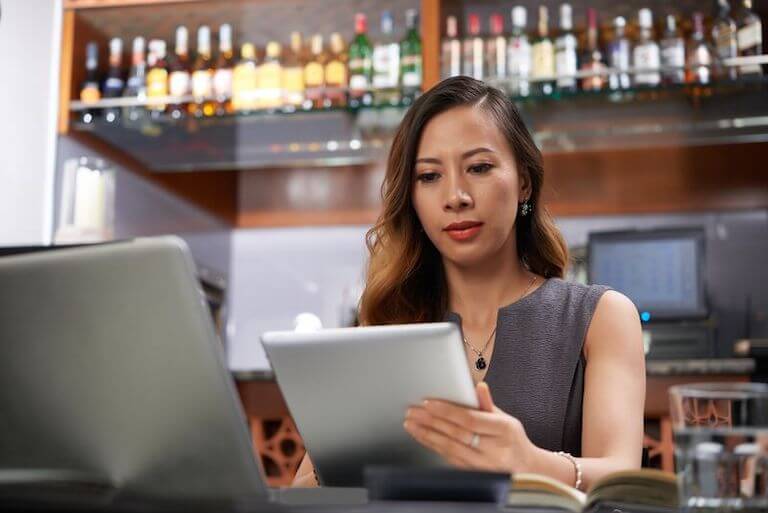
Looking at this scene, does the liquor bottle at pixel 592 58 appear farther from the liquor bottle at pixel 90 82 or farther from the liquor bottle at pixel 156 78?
the liquor bottle at pixel 90 82

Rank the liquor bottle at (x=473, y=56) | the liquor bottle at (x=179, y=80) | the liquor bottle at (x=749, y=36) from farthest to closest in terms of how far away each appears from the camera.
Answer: the liquor bottle at (x=179, y=80) → the liquor bottle at (x=473, y=56) → the liquor bottle at (x=749, y=36)

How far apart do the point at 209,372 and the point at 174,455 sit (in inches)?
3.5

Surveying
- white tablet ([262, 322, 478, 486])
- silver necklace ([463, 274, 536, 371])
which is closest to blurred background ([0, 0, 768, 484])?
silver necklace ([463, 274, 536, 371])

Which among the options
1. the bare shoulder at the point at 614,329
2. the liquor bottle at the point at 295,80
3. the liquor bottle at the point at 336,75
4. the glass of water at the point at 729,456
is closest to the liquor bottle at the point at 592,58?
the liquor bottle at the point at 336,75

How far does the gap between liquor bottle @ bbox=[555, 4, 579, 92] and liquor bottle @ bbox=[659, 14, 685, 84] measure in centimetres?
28

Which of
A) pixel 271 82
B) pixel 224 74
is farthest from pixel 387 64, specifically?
pixel 224 74

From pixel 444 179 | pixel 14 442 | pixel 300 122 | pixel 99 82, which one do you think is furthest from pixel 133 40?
pixel 14 442

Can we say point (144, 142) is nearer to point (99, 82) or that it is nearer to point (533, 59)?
point (99, 82)

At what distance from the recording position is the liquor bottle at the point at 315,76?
10.5 ft

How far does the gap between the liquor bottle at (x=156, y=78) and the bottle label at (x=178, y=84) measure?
0.02 metres

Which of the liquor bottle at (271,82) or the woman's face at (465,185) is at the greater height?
the liquor bottle at (271,82)

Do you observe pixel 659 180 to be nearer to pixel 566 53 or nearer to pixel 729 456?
pixel 566 53

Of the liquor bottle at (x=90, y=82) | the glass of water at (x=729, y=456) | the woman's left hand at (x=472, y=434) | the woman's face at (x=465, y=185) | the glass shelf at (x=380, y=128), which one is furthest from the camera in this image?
the liquor bottle at (x=90, y=82)

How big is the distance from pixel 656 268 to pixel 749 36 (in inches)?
29.8
